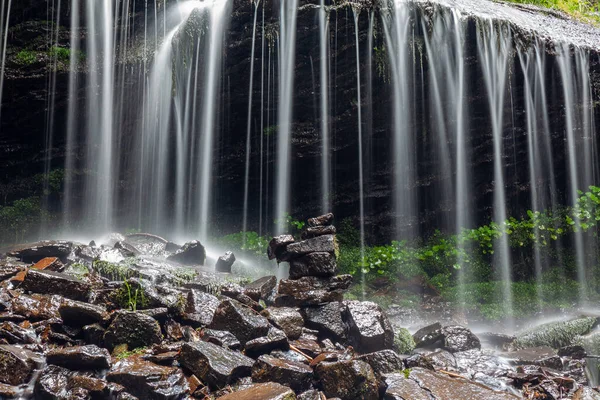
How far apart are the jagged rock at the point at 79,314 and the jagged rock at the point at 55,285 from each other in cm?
68

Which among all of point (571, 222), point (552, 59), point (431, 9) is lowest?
point (571, 222)

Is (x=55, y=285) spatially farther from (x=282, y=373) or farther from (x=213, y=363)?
(x=282, y=373)

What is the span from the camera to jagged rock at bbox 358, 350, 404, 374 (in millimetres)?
4645

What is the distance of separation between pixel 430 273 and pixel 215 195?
6.32 metres

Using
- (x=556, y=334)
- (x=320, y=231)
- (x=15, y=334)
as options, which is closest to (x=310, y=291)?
(x=320, y=231)

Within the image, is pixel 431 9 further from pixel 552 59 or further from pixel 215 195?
pixel 215 195

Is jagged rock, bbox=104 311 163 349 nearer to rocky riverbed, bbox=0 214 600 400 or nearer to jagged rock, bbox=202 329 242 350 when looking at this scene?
rocky riverbed, bbox=0 214 600 400

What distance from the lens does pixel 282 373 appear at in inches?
162

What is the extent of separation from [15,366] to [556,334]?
814 cm

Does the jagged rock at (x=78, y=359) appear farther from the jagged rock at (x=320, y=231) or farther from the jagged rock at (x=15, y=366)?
the jagged rock at (x=320, y=231)

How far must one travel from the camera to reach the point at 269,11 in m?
11.1

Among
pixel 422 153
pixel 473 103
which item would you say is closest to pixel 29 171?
pixel 422 153

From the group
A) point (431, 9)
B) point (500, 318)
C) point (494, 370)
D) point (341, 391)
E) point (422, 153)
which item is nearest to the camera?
point (341, 391)

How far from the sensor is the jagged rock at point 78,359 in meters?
3.93
